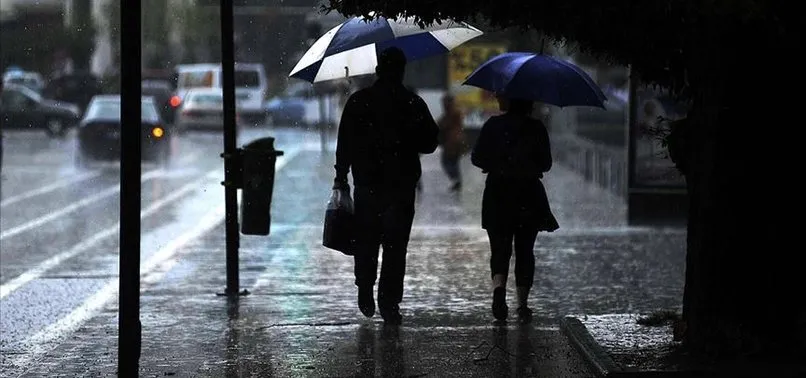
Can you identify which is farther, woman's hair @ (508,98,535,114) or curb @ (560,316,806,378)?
woman's hair @ (508,98,535,114)

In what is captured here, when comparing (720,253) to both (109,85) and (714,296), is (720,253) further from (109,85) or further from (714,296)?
(109,85)

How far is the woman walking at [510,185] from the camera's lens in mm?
10430

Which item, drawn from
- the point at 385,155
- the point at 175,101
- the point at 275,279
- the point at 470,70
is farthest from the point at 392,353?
the point at 175,101

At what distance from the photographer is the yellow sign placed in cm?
3052

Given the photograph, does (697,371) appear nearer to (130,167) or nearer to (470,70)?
(130,167)

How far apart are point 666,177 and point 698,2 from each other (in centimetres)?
1097

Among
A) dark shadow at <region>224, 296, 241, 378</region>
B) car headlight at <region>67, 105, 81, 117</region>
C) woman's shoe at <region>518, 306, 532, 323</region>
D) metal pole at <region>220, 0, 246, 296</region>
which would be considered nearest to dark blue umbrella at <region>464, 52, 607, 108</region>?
woman's shoe at <region>518, 306, 532, 323</region>

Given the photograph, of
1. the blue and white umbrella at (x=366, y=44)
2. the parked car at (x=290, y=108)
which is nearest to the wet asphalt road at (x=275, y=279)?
the blue and white umbrella at (x=366, y=44)

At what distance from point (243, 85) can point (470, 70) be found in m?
19.6

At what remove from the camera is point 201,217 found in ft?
63.5

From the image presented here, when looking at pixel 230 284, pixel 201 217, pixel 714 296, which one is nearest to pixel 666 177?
pixel 201 217

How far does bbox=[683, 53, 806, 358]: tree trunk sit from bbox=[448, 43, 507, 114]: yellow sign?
2050cm

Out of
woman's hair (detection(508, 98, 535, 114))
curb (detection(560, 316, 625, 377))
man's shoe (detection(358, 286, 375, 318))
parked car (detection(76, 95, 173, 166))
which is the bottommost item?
curb (detection(560, 316, 625, 377))

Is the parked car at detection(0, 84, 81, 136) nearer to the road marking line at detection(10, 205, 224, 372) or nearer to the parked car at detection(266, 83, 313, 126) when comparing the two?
the parked car at detection(266, 83, 313, 126)
